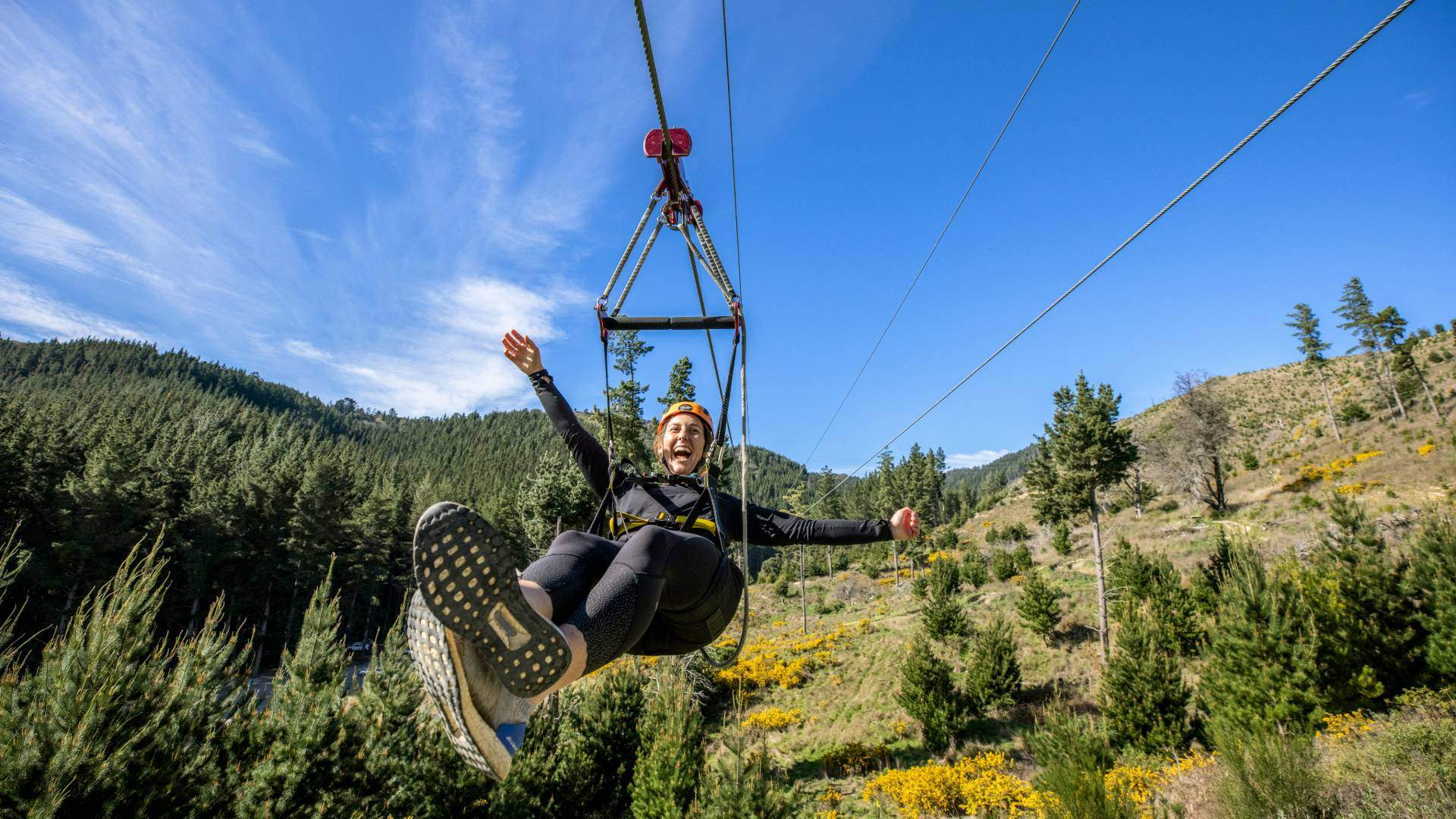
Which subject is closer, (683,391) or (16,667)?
(16,667)

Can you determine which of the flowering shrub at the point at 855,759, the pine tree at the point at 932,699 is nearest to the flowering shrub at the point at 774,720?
the flowering shrub at the point at 855,759

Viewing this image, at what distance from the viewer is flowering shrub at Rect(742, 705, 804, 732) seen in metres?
19.0

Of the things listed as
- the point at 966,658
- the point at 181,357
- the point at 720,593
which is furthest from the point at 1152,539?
the point at 181,357

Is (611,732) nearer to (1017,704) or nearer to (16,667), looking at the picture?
(16,667)

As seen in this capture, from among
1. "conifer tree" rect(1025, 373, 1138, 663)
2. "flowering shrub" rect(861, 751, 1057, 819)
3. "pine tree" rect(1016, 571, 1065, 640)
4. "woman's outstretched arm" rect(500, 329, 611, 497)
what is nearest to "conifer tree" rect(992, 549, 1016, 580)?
"conifer tree" rect(1025, 373, 1138, 663)

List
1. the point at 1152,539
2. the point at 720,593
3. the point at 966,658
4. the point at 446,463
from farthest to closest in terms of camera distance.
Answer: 1. the point at 446,463
2. the point at 1152,539
3. the point at 966,658
4. the point at 720,593

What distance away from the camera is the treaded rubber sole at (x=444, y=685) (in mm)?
2070

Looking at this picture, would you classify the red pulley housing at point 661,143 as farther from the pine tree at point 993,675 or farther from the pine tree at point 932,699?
the pine tree at point 993,675

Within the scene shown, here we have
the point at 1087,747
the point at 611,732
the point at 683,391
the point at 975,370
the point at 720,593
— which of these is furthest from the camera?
the point at 683,391

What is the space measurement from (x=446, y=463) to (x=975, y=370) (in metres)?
151

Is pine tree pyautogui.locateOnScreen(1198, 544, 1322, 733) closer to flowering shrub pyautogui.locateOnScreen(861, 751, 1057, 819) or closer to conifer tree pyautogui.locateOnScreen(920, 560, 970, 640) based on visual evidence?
flowering shrub pyautogui.locateOnScreen(861, 751, 1057, 819)

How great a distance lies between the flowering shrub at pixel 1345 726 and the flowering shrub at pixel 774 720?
13280mm

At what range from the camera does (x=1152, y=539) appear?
2956 cm

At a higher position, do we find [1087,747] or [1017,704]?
[1087,747]
